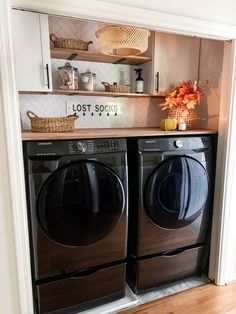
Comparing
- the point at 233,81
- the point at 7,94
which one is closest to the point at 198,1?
the point at 233,81

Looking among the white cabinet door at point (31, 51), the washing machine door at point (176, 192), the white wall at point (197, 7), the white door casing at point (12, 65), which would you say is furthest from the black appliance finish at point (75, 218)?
the white wall at point (197, 7)

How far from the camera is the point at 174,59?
1.98m

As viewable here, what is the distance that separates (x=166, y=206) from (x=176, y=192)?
0.12 metres

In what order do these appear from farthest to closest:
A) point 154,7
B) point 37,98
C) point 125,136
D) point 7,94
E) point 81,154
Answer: point 37,98 → point 125,136 → point 81,154 → point 154,7 → point 7,94

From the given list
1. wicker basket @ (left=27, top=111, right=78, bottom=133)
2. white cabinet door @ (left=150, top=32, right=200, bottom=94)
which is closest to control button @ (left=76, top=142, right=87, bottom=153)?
wicker basket @ (left=27, top=111, right=78, bottom=133)

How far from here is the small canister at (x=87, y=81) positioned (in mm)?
1855

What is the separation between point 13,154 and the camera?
1.13 m

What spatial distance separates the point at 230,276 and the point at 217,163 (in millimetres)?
947

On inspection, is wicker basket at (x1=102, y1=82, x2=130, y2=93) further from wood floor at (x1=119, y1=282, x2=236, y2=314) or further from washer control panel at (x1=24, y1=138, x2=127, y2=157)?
wood floor at (x1=119, y1=282, x2=236, y2=314)

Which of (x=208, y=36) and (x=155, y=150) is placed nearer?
(x=208, y=36)

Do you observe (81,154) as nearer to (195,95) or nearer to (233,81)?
(195,95)

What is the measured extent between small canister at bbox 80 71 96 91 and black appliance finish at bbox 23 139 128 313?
0.65 metres

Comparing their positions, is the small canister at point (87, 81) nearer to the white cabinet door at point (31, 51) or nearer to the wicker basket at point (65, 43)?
the wicker basket at point (65, 43)

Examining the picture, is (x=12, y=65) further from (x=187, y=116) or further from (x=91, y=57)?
(x=187, y=116)
